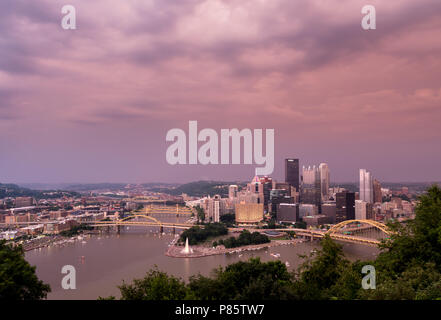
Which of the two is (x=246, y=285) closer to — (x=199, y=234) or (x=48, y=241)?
(x=199, y=234)

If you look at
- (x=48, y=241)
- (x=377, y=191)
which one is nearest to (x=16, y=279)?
(x=48, y=241)

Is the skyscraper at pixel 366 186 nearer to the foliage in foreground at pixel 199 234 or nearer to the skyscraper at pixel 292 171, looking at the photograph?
the skyscraper at pixel 292 171

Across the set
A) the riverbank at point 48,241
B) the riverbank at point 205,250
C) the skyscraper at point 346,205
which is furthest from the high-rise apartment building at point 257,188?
the riverbank at point 48,241

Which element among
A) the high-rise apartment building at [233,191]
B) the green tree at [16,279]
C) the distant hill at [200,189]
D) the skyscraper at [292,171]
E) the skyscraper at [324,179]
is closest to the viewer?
the green tree at [16,279]

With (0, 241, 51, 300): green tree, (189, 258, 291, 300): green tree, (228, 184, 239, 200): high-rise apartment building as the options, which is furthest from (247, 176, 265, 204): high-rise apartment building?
(0, 241, 51, 300): green tree

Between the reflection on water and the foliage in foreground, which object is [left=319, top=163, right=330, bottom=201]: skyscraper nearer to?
the reflection on water
